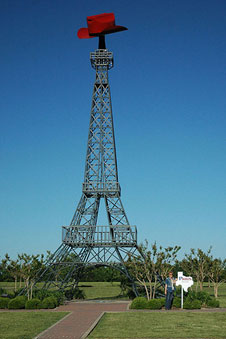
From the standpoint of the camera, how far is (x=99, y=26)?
37.1 m

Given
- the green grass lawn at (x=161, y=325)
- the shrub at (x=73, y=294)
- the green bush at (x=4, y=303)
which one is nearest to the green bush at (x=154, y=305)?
the green grass lawn at (x=161, y=325)

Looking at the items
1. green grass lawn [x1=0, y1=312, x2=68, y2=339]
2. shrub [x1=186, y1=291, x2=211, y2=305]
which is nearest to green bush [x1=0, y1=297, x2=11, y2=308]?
green grass lawn [x1=0, y1=312, x2=68, y2=339]

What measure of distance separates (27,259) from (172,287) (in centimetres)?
1237

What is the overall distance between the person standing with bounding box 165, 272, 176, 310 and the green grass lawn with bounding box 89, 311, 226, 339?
1.99 m

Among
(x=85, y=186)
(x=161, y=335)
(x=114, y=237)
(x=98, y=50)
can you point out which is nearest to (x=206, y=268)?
(x=114, y=237)

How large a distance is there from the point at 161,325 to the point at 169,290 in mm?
7003

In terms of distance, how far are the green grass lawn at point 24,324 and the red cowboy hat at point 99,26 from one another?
25499 mm

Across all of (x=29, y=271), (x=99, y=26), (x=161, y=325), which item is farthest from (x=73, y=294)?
(x=99, y=26)

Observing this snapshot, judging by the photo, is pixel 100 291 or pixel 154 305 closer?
pixel 154 305

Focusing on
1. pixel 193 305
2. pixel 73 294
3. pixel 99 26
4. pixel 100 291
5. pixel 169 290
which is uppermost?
pixel 99 26

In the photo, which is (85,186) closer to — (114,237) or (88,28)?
(114,237)

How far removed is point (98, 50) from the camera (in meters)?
38.2

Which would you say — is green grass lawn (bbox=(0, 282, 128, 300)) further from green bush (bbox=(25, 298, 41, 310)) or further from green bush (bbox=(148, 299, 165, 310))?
green bush (bbox=(148, 299, 165, 310))

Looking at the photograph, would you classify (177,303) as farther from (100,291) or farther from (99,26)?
(100,291)
